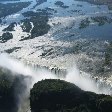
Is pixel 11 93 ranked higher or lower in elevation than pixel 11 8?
higher

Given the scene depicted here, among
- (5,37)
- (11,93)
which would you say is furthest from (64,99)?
(5,37)

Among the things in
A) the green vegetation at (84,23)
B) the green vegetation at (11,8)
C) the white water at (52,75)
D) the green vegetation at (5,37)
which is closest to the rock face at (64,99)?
the white water at (52,75)

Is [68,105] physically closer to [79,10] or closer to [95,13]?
[95,13]

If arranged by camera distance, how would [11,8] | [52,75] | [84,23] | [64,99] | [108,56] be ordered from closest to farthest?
[64,99] < [52,75] < [108,56] < [84,23] < [11,8]

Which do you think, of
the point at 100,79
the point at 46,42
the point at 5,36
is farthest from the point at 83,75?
the point at 5,36

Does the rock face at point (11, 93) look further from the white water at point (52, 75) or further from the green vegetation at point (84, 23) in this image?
the green vegetation at point (84, 23)

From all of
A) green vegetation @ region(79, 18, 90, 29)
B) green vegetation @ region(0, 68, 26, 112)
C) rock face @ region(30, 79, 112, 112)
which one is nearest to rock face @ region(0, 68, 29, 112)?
green vegetation @ region(0, 68, 26, 112)

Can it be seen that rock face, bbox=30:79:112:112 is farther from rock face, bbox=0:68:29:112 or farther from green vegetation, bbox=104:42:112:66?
green vegetation, bbox=104:42:112:66

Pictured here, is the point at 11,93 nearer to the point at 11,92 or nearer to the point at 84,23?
the point at 11,92
